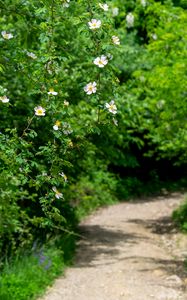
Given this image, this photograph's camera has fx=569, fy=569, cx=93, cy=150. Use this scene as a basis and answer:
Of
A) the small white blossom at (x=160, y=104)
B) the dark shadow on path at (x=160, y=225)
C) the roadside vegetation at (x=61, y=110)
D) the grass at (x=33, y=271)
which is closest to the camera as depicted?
the roadside vegetation at (x=61, y=110)

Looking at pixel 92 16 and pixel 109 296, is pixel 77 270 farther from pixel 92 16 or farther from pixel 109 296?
pixel 92 16

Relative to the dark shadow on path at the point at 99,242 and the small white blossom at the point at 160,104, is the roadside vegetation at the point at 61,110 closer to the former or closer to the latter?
the small white blossom at the point at 160,104

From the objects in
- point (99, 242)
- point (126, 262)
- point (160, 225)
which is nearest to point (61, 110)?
point (126, 262)

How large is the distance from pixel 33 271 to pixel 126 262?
1.98 meters

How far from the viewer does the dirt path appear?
7.14 metres

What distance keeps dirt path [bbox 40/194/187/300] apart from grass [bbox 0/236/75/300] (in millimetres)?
165

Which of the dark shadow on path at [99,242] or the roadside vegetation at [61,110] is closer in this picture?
the roadside vegetation at [61,110]

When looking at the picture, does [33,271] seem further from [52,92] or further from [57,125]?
[52,92]

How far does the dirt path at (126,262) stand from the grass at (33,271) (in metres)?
0.16

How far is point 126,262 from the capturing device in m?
8.96

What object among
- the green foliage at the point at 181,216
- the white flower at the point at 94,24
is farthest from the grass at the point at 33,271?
the green foliage at the point at 181,216

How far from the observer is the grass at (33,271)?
6.62m

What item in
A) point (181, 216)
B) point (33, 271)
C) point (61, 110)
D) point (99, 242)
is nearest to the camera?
point (61, 110)

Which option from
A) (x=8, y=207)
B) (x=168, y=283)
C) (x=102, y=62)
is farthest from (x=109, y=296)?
(x=102, y=62)
